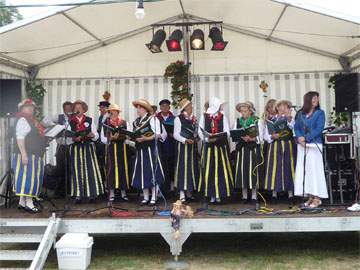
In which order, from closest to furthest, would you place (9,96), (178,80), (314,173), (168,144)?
1. (314,173)
2. (9,96)
3. (168,144)
4. (178,80)

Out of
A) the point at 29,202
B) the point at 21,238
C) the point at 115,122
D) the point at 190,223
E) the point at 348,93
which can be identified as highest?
the point at 348,93

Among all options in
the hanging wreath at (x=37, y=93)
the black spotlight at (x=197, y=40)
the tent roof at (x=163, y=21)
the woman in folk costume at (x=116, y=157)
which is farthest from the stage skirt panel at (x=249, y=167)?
the hanging wreath at (x=37, y=93)

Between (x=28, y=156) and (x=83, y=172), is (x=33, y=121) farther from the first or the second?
(x=83, y=172)

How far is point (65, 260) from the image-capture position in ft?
14.4

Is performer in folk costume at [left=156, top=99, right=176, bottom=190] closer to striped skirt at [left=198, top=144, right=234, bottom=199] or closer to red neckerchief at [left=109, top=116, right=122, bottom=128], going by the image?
red neckerchief at [left=109, top=116, right=122, bottom=128]

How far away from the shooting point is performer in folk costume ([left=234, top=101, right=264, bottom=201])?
535cm

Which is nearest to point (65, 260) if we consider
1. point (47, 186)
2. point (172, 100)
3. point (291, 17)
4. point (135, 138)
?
point (135, 138)

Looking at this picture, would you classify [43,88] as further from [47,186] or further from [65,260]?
[65,260]

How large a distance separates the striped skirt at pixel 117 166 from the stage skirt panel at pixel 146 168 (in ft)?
1.16

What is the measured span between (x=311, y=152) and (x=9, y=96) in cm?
410

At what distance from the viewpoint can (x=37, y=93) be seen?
24.5ft

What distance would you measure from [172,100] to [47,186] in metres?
2.56

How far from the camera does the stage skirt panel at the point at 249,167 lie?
5359 mm

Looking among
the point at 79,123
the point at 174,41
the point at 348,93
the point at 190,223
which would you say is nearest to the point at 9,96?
the point at 79,123
